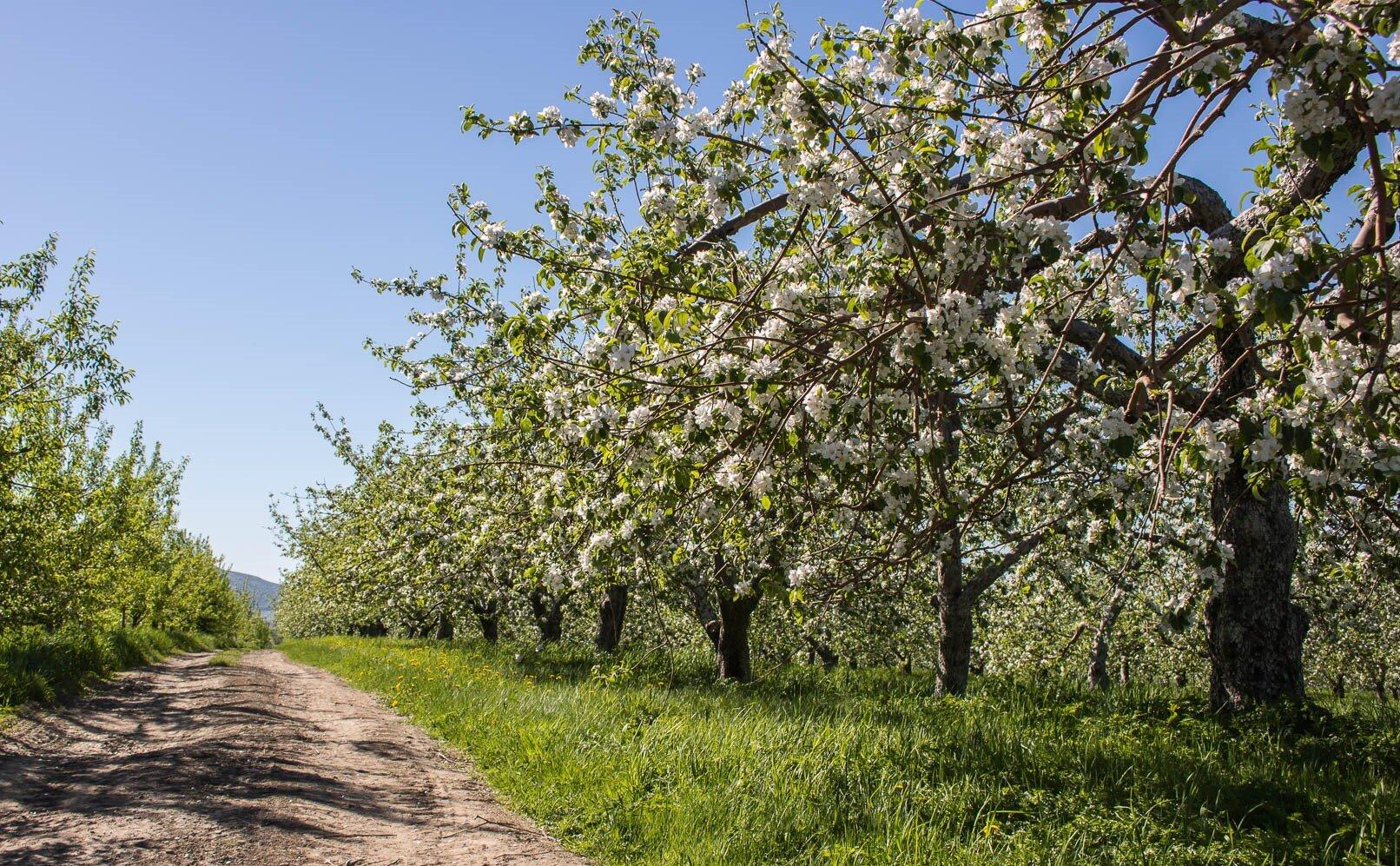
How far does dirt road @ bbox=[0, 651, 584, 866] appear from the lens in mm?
5480

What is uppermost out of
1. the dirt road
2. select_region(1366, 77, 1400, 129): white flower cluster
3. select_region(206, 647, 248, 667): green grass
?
select_region(1366, 77, 1400, 129): white flower cluster

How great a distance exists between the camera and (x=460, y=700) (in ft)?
35.0

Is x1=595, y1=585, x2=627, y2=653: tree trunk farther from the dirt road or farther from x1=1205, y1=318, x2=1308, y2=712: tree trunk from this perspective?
x1=1205, y1=318, x2=1308, y2=712: tree trunk

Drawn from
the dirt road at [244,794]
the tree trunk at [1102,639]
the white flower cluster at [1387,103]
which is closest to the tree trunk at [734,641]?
the dirt road at [244,794]

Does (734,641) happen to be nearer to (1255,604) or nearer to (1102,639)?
(1102,639)

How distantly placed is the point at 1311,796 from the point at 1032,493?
4.41 m

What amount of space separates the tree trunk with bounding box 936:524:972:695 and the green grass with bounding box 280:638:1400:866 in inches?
67.3

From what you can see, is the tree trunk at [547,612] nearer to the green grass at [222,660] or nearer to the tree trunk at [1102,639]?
the green grass at [222,660]

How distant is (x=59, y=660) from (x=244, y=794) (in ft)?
30.4

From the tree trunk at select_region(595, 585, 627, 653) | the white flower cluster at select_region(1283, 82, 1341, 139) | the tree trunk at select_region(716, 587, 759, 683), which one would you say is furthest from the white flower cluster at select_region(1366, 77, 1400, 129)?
the tree trunk at select_region(595, 585, 627, 653)

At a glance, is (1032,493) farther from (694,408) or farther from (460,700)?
(460,700)

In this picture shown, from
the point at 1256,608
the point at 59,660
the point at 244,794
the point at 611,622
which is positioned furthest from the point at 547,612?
the point at 1256,608

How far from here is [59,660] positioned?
13258mm

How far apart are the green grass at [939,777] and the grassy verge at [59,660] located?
6.50 m
